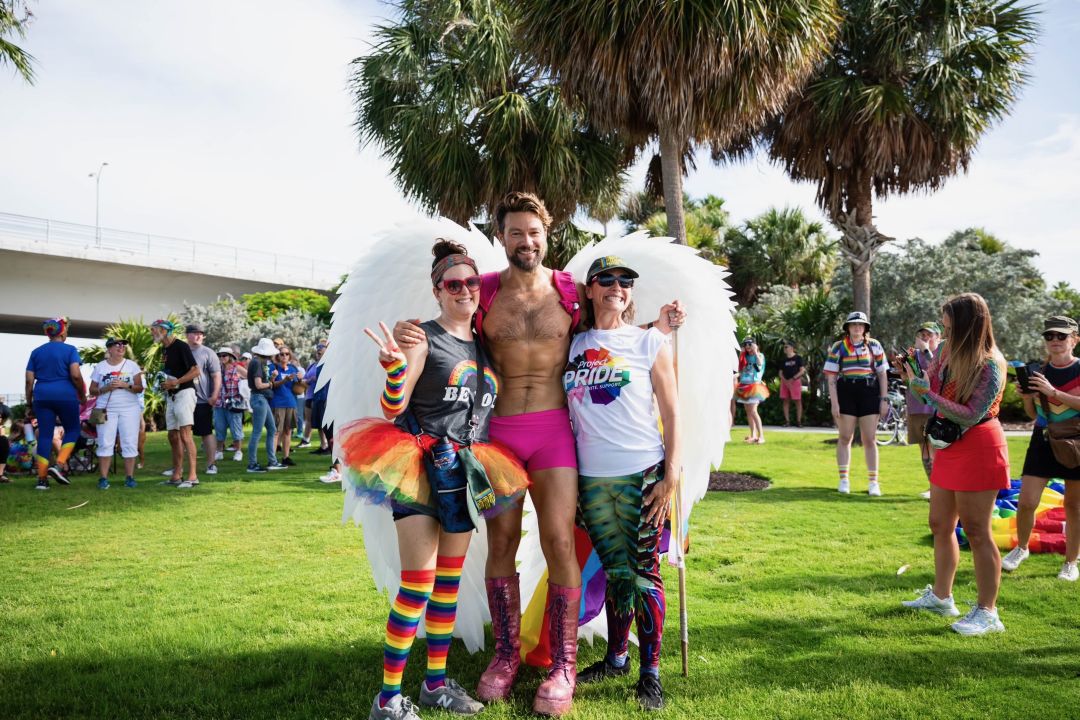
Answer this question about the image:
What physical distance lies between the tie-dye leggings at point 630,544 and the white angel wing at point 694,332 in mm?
346

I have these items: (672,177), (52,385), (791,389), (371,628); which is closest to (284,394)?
(52,385)

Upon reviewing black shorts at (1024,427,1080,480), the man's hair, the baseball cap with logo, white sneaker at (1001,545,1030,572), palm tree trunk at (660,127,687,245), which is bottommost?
white sneaker at (1001,545,1030,572)

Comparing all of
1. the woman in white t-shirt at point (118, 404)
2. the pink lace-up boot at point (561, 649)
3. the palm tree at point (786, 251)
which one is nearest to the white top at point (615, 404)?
the pink lace-up boot at point (561, 649)

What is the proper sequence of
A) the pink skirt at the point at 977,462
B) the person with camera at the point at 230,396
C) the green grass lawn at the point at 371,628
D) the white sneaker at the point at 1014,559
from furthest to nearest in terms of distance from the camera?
the person with camera at the point at 230,396, the white sneaker at the point at 1014,559, the pink skirt at the point at 977,462, the green grass lawn at the point at 371,628

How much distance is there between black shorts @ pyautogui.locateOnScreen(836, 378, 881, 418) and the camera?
7.93 metres

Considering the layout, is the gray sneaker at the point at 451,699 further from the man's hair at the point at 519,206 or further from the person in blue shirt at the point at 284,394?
the person in blue shirt at the point at 284,394

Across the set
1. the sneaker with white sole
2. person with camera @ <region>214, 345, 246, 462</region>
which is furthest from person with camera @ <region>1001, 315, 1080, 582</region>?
person with camera @ <region>214, 345, 246, 462</region>

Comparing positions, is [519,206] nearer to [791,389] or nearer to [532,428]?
[532,428]

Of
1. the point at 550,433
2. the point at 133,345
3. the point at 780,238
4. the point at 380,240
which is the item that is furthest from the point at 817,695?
the point at 780,238

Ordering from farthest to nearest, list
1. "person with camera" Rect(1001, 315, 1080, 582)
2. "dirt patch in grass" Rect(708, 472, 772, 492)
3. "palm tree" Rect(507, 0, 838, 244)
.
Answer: "dirt patch in grass" Rect(708, 472, 772, 492) → "palm tree" Rect(507, 0, 838, 244) → "person with camera" Rect(1001, 315, 1080, 582)

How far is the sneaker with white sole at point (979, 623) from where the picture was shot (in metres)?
3.93

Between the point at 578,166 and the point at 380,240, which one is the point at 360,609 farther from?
the point at 578,166

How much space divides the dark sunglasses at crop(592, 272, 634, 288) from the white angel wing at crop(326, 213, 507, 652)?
1.97 feet

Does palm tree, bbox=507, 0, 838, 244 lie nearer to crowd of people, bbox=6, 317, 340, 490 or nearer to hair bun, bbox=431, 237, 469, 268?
crowd of people, bbox=6, 317, 340, 490
